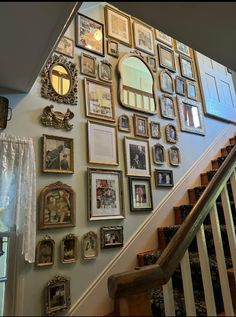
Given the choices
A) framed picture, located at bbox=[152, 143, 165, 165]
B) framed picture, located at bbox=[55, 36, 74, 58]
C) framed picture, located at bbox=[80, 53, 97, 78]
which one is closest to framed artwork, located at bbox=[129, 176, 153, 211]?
framed picture, located at bbox=[152, 143, 165, 165]

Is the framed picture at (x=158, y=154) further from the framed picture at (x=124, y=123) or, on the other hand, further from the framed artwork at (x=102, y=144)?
the framed artwork at (x=102, y=144)

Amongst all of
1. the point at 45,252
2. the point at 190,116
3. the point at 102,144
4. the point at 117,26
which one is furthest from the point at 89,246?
the point at 117,26

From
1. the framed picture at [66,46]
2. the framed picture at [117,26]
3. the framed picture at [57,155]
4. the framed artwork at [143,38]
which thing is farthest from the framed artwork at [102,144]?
the framed artwork at [143,38]

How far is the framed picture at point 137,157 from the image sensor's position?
2.60 metres

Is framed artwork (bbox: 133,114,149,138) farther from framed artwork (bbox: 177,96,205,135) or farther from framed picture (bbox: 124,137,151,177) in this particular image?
framed artwork (bbox: 177,96,205,135)

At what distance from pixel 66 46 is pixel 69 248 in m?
1.86

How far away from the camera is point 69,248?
2057 mm

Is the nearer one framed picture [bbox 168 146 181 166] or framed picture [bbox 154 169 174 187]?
framed picture [bbox 154 169 174 187]

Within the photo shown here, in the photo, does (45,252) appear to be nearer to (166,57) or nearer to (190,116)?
(190,116)

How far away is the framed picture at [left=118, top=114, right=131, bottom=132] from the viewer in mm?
2659

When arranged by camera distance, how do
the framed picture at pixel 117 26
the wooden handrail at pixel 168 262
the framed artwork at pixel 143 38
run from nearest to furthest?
the wooden handrail at pixel 168 262 < the framed picture at pixel 117 26 < the framed artwork at pixel 143 38

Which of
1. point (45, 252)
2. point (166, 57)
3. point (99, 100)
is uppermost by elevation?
point (166, 57)

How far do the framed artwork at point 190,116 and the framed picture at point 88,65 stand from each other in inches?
47.9

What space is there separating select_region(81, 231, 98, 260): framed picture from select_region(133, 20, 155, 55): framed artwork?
7.33 feet
